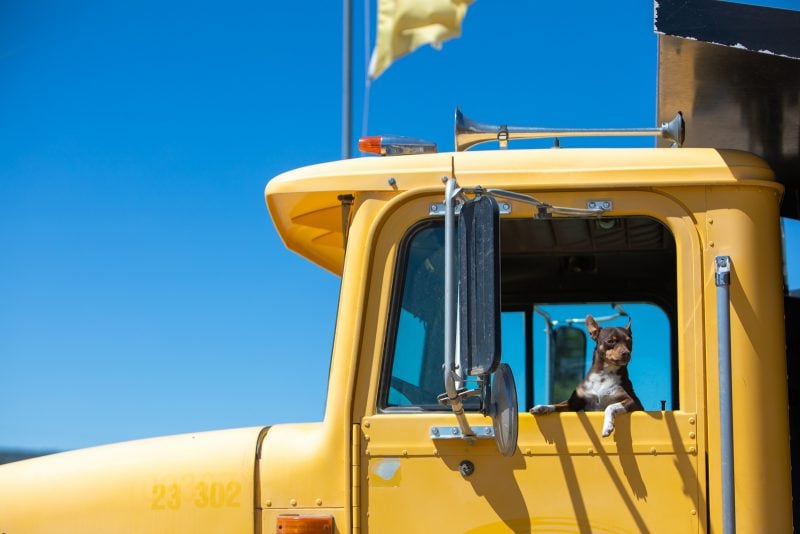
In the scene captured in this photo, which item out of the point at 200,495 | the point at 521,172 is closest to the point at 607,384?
the point at 521,172

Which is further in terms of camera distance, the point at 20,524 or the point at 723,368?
the point at 20,524

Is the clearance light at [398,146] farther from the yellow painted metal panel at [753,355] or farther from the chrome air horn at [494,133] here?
the yellow painted metal panel at [753,355]

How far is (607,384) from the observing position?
3848 mm

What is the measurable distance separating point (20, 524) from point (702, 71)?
278 centimetres

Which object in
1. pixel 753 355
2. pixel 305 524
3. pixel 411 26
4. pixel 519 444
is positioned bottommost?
pixel 305 524

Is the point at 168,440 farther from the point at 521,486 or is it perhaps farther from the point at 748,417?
the point at 748,417

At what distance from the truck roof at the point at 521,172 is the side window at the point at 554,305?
7.6 inches

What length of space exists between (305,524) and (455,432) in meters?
0.57

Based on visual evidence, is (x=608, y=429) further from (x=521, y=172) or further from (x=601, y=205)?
(x=521, y=172)

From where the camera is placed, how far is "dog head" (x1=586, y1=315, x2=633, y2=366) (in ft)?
13.1

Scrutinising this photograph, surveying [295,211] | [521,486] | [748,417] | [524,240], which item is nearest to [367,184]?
[295,211]

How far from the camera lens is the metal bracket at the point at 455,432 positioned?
11.7 ft

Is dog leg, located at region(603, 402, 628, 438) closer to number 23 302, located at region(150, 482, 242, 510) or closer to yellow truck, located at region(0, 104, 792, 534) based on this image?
yellow truck, located at region(0, 104, 792, 534)

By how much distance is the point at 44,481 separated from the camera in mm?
3898
